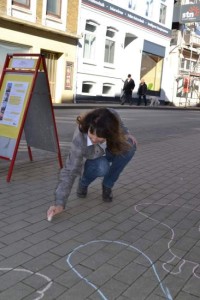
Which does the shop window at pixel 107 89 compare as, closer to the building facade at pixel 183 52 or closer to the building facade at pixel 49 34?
the building facade at pixel 49 34

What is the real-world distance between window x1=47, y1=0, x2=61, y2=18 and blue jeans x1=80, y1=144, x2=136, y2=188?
662 inches

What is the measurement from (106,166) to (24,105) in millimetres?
1599

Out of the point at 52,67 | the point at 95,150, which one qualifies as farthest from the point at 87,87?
the point at 95,150

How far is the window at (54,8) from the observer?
2011cm

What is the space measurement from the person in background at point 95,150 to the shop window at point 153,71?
975 inches

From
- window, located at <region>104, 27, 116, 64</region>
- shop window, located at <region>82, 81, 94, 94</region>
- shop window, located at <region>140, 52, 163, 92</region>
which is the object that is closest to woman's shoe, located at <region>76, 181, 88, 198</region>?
shop window, located at <region>82, 81, 94, 94</region>

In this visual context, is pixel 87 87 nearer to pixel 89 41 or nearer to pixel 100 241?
pixel 89 41

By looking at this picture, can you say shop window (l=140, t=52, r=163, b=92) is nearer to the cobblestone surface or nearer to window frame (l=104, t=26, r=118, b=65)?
window frame (l=104, t=26, r=118, b=65)

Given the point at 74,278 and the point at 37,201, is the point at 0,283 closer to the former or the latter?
the point at 74,278

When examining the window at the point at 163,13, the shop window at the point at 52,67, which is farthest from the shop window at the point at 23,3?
the window at the point at 163,13

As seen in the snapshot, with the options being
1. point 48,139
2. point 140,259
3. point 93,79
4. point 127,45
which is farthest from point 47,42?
point 140,259

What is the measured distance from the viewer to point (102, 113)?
3.92 meters

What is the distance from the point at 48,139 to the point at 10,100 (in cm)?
76

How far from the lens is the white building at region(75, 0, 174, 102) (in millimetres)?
22656
